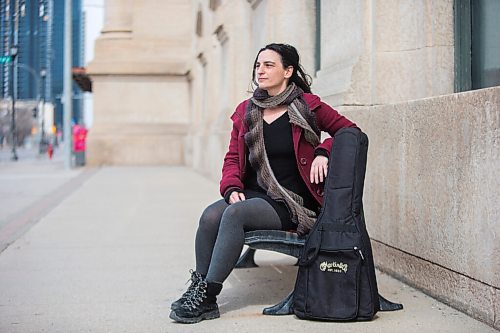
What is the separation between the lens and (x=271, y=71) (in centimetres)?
480

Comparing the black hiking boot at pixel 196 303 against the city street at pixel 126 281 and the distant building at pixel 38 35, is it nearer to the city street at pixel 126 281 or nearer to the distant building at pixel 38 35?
the city street at pixel 126 281

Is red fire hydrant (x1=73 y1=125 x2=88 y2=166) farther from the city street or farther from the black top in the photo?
the black top

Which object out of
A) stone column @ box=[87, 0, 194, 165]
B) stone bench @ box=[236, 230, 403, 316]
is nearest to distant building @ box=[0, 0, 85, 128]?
stone column @ box=[87, 0, 194, 165]

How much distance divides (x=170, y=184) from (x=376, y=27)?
951 centimetres

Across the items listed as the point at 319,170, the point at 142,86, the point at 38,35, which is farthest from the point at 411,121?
the point at 142,86

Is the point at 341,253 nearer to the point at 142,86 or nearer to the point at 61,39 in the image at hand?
the point at 142,86

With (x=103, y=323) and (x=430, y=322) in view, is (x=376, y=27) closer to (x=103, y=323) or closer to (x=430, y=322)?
(x=430, y=322)

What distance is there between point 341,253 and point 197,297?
881mm

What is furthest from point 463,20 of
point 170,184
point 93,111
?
point 93,111

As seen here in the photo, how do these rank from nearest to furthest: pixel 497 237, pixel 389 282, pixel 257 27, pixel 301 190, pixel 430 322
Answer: pixel 497 237 → pixel 430 322 → pixel 301 190 → pixel 389 282 → pixel 257 27

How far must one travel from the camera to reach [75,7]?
2873cm

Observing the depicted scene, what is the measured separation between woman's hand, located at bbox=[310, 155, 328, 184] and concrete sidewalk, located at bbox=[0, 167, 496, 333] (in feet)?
2.75

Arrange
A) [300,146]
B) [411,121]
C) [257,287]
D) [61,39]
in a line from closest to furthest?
[300,146]
[411,121]
[257,287]
[61,39]

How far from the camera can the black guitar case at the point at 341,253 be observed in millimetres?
4309
